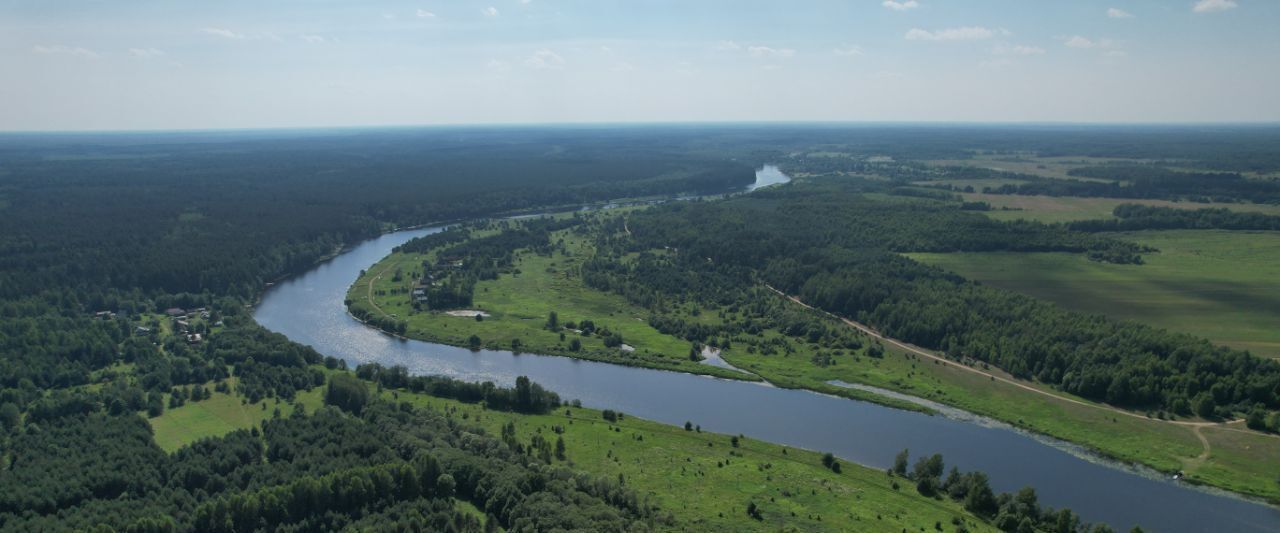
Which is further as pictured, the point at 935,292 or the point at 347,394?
the point at 935,292

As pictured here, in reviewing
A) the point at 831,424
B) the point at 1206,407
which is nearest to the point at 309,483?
the point at 831,424

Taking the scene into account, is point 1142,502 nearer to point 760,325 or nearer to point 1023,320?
point 1023,320

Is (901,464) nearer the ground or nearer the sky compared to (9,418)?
nearer the sky

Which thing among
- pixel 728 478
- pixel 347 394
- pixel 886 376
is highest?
pixel 347 394

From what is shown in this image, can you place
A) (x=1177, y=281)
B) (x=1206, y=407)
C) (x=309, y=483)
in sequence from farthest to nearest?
(x=1177, y=281)
(x=1206, y=407)
(x=309, y=483)

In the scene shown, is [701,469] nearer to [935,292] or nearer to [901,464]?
[901,464]

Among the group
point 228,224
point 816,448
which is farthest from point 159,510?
point 228,224

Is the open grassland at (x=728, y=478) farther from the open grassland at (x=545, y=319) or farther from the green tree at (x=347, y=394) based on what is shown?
the open grassland at (x=545, y=319)
